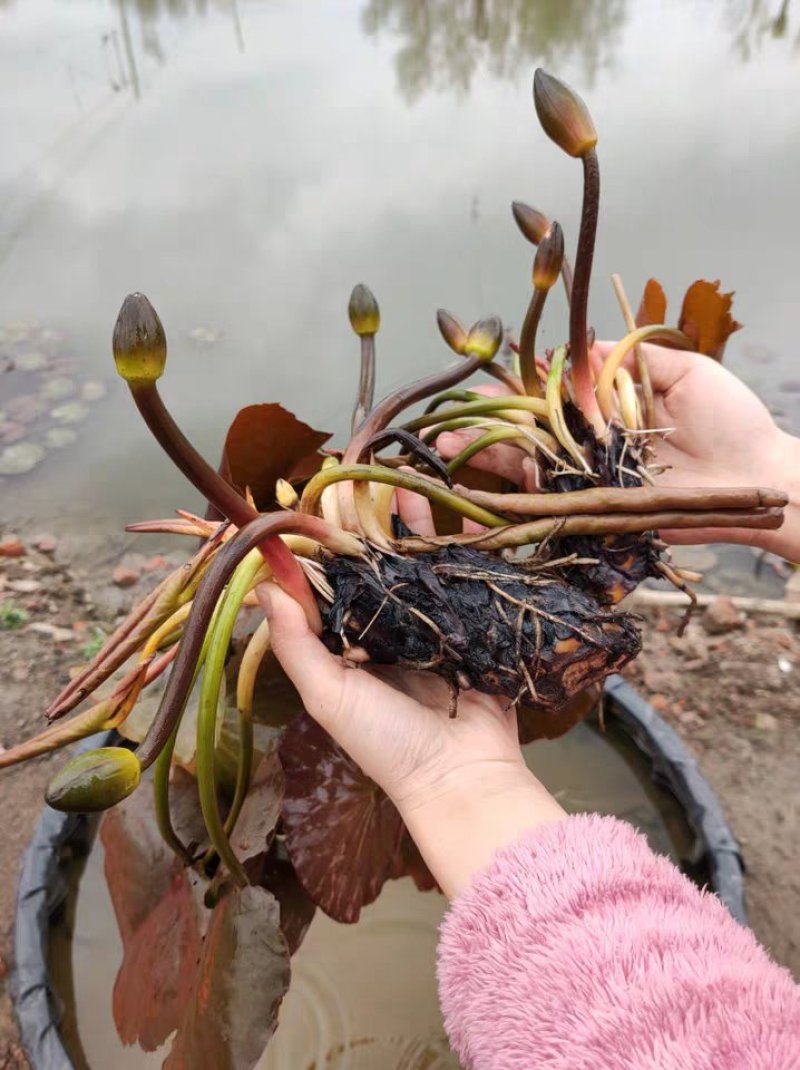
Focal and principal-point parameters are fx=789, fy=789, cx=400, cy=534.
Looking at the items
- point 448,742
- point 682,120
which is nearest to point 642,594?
point 448,742

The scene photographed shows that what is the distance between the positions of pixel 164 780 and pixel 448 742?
0.29 meters

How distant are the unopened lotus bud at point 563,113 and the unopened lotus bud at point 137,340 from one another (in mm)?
513

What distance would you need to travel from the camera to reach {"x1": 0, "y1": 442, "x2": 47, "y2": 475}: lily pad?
210 cm

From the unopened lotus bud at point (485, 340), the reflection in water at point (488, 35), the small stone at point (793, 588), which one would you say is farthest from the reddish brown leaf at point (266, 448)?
the reflection in water at point (488, 35)

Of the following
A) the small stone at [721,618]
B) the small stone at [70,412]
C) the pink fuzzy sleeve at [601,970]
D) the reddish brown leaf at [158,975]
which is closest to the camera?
the pink fuzzy sleeve at [601,970]

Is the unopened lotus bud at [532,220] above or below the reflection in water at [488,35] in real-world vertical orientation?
below

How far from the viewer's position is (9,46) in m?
4.09

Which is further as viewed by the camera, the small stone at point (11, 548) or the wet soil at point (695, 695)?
the small stone at point (11, 548)

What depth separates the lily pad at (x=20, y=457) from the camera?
6.88 feet

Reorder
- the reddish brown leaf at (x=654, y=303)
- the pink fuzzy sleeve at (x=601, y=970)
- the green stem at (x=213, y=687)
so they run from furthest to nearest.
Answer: the reddish brown leaf at (x=654, y=303)
the green stem at (x=213, y=687)
the pink fuzzy sleeve at (x=601, y=970)

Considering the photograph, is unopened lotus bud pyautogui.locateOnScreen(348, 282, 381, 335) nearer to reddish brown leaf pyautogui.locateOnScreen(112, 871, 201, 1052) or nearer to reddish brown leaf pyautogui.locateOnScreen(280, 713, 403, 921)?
reddish brown leaf pyautogui.locateOnScreen(280, 713, 403, 921)

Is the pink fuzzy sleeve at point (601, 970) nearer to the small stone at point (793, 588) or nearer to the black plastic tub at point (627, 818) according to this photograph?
the black plastic tub at point (627, 818)

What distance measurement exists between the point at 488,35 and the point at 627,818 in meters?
4.50

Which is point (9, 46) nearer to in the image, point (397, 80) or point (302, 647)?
point (397, 80)
